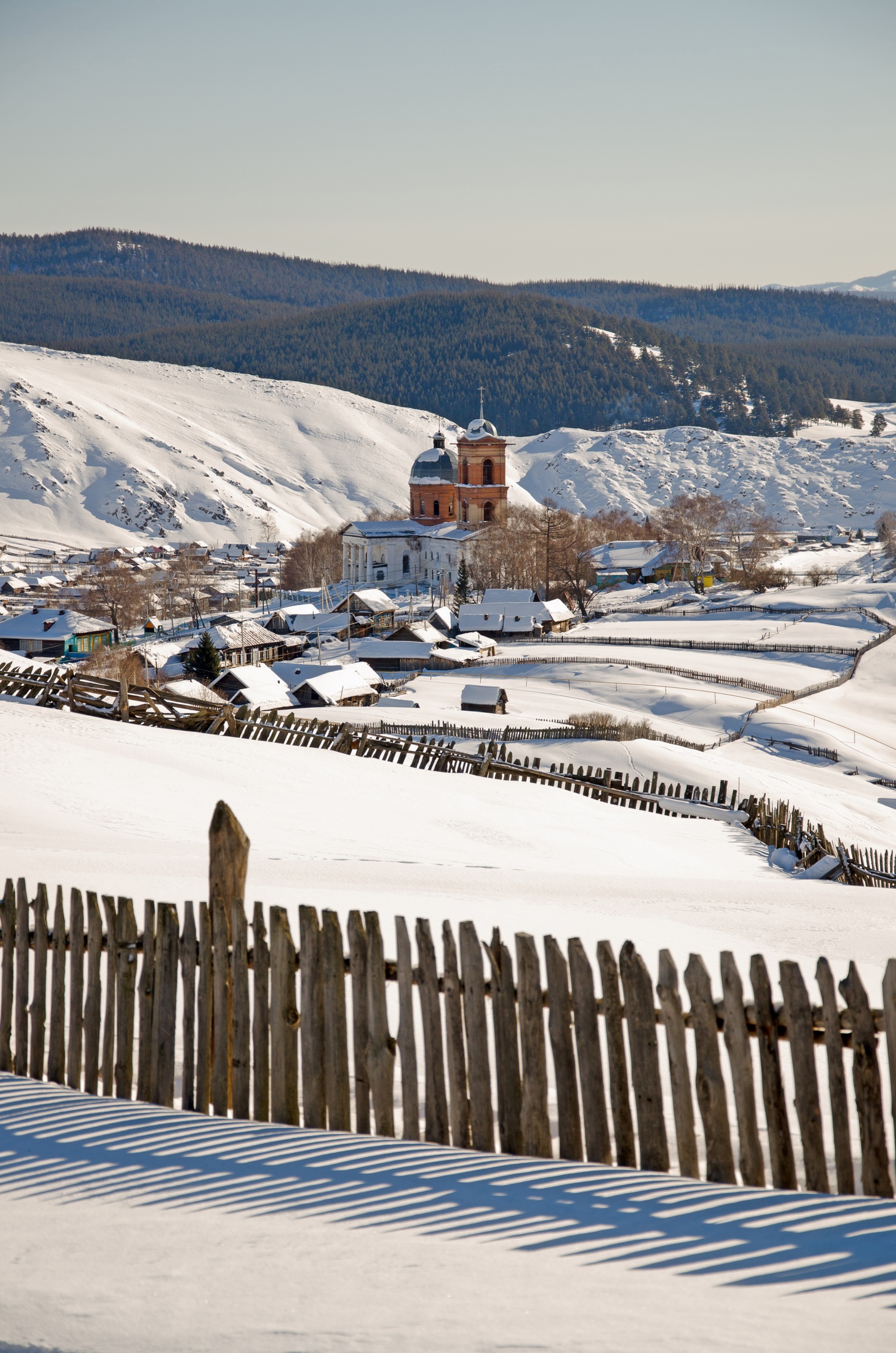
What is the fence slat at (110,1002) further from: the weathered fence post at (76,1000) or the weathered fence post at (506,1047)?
the weathered fence post at (506,1047)

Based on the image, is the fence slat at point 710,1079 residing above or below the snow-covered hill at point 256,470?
below

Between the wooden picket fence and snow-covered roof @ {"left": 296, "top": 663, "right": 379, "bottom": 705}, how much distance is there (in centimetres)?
3663

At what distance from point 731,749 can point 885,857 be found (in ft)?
62.0

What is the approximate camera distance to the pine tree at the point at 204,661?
50312 millimetres

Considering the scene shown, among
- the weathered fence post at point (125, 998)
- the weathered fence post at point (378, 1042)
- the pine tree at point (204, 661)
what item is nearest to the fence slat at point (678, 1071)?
the weathered fence post at point (378, 1042)

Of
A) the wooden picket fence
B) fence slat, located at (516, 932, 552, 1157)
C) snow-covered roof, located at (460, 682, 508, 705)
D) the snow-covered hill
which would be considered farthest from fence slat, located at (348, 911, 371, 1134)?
the snow-covered hill

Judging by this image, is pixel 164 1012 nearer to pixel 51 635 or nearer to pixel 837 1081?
pixel 837 1081

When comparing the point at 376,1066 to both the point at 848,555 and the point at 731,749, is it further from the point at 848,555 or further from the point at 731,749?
the point at 848,555

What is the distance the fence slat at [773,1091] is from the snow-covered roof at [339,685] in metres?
38.1

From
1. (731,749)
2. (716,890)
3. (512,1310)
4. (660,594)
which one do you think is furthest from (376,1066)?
(660,594)

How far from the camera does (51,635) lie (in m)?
64.6

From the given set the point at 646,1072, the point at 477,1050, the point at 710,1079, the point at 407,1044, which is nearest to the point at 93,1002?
the point at 407,1044

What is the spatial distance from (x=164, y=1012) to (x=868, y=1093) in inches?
124

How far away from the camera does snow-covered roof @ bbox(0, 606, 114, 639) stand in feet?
212
